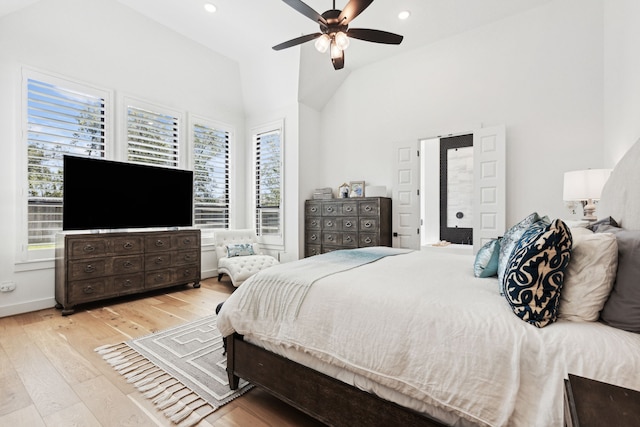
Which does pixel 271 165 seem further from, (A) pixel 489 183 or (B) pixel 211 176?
(A) pixel 489 183

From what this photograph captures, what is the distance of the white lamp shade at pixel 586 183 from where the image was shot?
8.49 ft

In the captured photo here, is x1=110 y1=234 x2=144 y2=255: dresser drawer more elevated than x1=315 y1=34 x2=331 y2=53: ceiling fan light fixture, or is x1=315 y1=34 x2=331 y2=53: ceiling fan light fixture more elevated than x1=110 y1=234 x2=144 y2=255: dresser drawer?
x1=315 y1=34 x2=331 y2=53: ceiling fan light fixture

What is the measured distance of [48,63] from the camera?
341 cm

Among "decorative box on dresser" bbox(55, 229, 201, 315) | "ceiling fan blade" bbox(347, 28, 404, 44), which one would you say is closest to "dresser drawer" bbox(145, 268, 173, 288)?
"decorative box on dresser" bbox(55, 229, 201, 315)

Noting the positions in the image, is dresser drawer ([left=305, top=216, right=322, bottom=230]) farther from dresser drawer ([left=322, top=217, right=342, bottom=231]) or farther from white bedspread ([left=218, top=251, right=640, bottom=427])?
white bedspread ([left=218, top=251, right=640, bottom=427])

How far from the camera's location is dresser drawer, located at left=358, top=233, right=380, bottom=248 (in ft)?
14.2

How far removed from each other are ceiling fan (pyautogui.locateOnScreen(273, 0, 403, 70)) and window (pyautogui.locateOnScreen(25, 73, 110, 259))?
282 cm

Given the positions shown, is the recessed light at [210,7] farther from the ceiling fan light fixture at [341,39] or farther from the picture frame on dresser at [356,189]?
the picture frame on dresser at [356,189]

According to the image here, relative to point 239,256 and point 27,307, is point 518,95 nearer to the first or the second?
point 239,256

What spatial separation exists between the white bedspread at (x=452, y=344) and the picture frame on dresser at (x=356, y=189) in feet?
10.8

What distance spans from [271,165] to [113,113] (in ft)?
7.86

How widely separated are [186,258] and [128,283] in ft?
2.51

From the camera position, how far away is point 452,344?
107cm

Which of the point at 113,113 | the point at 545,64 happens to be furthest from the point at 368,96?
the point at 113,113
